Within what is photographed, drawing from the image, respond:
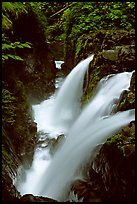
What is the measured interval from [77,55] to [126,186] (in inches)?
258

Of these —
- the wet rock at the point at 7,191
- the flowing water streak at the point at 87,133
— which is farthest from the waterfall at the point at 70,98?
the wet rock at the point at 7,191

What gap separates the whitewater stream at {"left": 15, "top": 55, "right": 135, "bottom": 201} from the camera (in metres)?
5.50

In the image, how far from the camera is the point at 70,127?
7.80m

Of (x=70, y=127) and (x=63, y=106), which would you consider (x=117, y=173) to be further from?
(x=63, y=106)

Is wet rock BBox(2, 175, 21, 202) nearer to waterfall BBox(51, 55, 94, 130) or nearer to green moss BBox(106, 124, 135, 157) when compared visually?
green moss BBox(106, 124, 135, 157)

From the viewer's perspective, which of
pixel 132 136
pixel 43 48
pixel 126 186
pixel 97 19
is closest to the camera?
pixel 126 186

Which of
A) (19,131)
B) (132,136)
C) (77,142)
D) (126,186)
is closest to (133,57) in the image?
(77,142)

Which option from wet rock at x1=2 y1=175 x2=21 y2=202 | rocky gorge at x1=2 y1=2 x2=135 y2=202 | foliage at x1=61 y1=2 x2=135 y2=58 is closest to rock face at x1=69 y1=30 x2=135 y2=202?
rocky gorge at x1=2 y1=2 x2=135 y2=202

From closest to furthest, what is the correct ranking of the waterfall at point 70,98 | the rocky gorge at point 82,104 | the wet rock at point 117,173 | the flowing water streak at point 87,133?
the wet rock at point 117,173 → the rocky gorge at point 82,104 → the flowing water streak at point 87,133 → the waterfall at point 70,98

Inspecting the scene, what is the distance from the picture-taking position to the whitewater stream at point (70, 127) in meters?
5.50

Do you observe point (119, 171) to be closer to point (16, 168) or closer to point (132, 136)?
point (132, 136)

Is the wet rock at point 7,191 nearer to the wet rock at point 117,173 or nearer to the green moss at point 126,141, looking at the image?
the wet rock at point 117,173

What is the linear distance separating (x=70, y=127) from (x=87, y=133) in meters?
1.67

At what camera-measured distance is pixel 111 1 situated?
1118 cm
